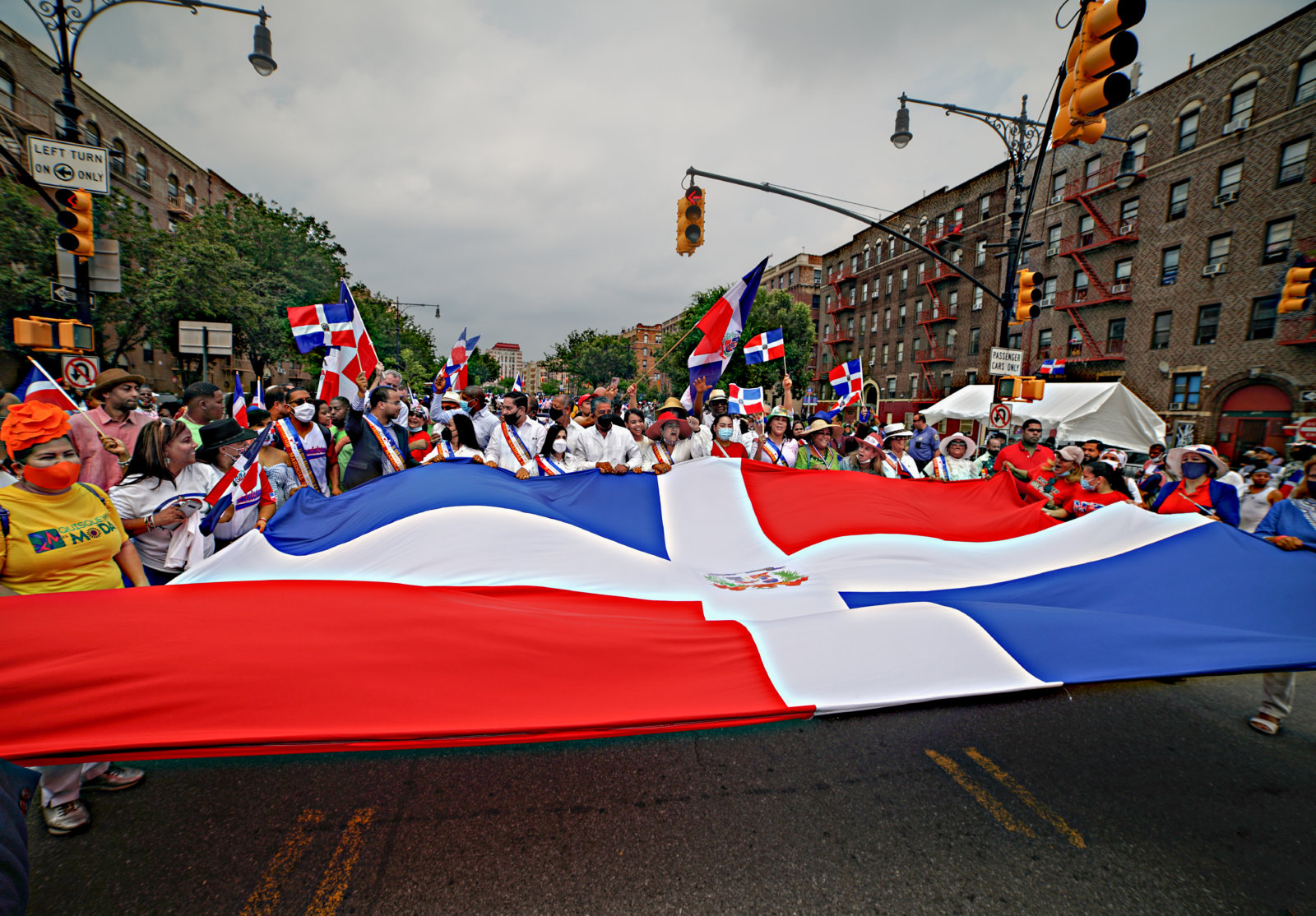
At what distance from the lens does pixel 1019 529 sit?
16.8ft

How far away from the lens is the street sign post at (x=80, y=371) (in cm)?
930

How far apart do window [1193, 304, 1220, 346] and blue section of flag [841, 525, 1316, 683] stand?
2765cm

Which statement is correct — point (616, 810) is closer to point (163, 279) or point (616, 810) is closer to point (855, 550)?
point (855, 550)

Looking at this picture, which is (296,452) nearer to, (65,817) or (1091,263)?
(65,817)

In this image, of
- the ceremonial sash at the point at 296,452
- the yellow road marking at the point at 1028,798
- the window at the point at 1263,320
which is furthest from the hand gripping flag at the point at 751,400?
the window at the point at 1263,320

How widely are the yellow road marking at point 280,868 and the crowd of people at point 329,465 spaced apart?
1.08 metres

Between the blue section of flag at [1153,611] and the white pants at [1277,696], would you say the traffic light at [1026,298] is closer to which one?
the blue section of flag at [1153,611]

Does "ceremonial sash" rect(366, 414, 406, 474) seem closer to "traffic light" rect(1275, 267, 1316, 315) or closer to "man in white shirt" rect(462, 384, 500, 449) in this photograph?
"man in white shirt" rect(462, 384, 500, 449)

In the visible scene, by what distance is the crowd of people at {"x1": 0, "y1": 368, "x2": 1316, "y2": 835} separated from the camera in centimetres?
293

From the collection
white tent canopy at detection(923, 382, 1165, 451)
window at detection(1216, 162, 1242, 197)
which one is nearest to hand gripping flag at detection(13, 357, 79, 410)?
white tent canopy at detection(923, 382, 1165, 451)

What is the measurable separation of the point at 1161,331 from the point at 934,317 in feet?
48.2

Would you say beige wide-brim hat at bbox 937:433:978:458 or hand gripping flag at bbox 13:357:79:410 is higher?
hand gripping flag at bbox 13:357:79:410

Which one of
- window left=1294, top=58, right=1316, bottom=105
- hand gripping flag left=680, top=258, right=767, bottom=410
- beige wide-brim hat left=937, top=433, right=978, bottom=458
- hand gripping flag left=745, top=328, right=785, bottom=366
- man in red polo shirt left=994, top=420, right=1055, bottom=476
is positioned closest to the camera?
man in red polo shirt left=994, top=420, right=1055, bottom=476

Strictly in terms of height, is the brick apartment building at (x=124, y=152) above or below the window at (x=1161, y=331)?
above
